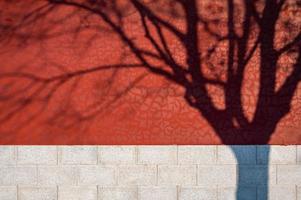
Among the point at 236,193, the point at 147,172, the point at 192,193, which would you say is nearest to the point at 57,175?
the point at 147,172

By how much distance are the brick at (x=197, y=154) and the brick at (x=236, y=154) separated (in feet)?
0.26

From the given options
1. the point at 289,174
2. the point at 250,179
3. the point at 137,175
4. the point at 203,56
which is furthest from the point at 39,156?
the point at 289,174

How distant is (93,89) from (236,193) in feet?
6.65

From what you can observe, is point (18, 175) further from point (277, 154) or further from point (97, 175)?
point (277, 154)

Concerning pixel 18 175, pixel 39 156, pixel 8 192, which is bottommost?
pixel 8 192

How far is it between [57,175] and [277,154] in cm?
253

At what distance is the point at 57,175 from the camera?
551 centimetres

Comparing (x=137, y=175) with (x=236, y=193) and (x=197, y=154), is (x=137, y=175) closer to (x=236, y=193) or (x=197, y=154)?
(x=197, y=154)

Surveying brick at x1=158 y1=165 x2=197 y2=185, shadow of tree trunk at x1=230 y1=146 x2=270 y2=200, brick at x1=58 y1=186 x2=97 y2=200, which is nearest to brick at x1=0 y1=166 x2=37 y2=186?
brick at x1=58 y1=186 x2=97 y2=200

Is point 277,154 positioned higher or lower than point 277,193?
higher

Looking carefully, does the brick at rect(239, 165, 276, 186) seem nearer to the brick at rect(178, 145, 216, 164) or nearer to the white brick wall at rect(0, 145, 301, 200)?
the white brick wall at rect(0, 145, 301, 200)

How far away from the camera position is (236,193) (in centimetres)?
546

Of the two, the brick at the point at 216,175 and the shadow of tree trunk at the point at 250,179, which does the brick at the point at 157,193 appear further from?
the shadow of tree trunk at the point at 250,179

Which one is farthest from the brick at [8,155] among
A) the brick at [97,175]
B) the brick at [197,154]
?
the brick at [197,154]
